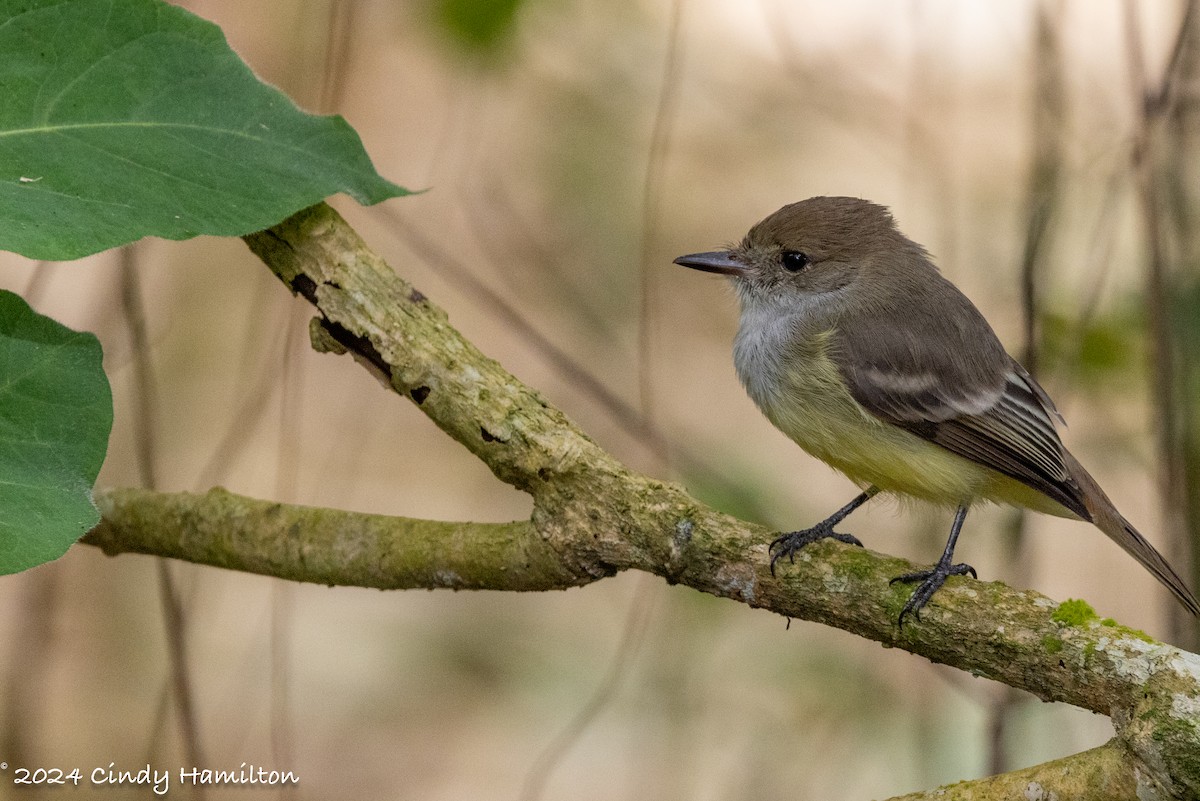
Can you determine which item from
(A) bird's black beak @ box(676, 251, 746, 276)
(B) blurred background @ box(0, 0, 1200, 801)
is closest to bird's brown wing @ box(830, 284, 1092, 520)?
(B) blurred background @ box(0, 0, 1200, 801)

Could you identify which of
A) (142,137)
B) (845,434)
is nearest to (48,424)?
(142,137)

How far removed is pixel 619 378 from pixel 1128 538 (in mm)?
3196

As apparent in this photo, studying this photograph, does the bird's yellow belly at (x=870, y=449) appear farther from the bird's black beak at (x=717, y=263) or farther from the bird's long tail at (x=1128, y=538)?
the bird's black beak at (x=717, y=263)

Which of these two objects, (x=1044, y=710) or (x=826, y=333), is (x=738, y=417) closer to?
(x=1044, y=710)

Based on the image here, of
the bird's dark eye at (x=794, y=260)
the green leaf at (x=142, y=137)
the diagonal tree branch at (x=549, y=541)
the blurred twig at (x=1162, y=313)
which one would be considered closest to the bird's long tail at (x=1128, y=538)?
the blurred twig at (x=1162, y=313)

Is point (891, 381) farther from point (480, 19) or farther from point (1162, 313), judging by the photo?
point (480, 19)

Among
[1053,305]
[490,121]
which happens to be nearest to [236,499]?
[1053,305]

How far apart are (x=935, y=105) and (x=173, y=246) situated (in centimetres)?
385

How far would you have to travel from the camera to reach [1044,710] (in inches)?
187

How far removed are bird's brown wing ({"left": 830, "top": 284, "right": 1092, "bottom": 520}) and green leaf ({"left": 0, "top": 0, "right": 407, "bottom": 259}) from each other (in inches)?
65.3

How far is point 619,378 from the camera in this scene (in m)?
6.02

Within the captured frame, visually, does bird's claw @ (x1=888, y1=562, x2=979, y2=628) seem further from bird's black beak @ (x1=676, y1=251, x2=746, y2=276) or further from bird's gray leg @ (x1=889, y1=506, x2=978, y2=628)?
bird's black beak @ (x1=676, y1=251, x2=746, y2=276)

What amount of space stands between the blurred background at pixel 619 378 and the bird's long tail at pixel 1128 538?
0.87ft

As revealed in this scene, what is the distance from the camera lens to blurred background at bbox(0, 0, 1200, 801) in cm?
399
